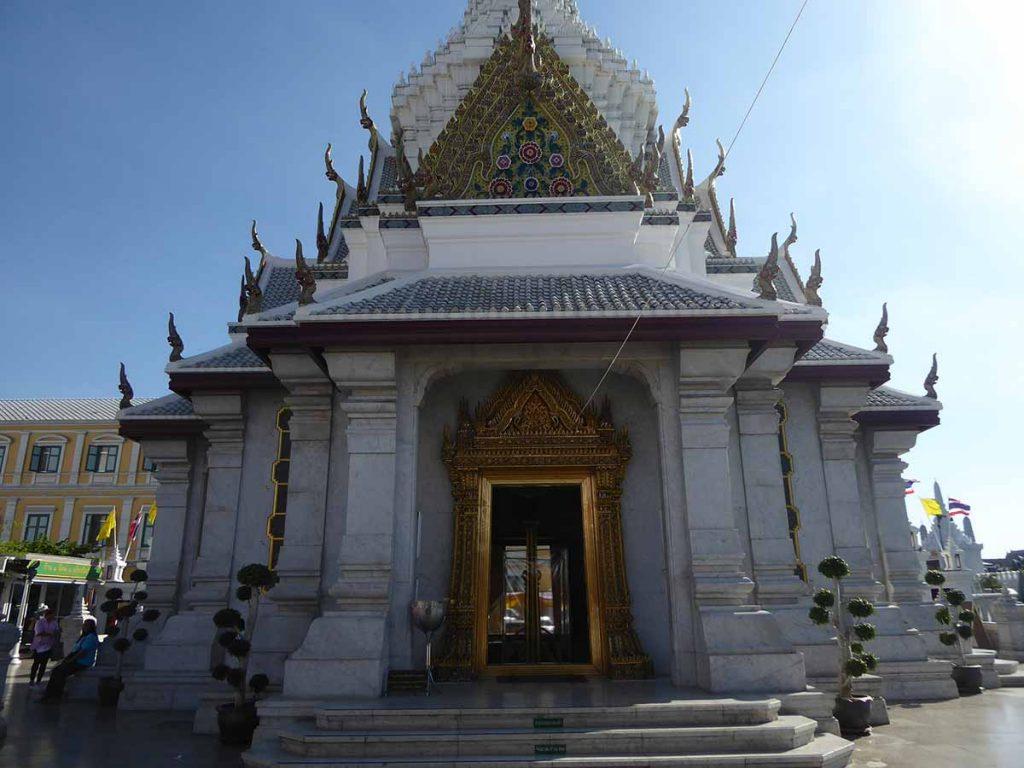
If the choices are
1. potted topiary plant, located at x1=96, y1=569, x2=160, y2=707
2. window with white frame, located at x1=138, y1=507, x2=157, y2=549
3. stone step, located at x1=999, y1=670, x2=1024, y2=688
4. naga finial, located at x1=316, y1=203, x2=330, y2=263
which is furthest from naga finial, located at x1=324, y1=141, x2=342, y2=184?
window with white frame, located at x1=138, y1=507, x2=157, y2=549

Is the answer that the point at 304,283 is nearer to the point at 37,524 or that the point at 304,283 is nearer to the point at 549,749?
the point at 549,749

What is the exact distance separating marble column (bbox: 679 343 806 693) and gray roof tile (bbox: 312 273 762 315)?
0.67 m

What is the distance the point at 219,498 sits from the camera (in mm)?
10453

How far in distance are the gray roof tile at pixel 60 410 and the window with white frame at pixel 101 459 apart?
4.89 feet

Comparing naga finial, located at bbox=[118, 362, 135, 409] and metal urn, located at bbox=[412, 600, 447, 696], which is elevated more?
naga finial, located at bbox=[118, 362, 135, 409]

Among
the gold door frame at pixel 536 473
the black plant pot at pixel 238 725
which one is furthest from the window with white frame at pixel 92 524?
the gold door frame at pixel 536 473

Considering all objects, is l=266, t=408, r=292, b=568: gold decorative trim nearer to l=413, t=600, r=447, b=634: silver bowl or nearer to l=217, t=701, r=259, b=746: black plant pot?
l=217, t=701, r=259, b=746: black plant pot

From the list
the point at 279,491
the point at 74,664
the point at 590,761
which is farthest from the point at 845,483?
the point at 74,664

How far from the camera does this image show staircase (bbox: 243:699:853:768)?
582cm

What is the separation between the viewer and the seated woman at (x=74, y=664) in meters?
10.8

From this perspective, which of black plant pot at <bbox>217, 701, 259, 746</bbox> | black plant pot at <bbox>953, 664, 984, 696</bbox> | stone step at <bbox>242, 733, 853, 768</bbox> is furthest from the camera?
black plant pot at <bbox>953, 664, 984, 696</bbox>

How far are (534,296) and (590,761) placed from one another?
4.99 metres

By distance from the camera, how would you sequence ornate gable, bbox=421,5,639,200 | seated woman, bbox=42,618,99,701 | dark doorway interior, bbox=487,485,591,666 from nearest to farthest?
dark doorway interior, bbox=487,485,591,666, ornate gable, bbox=421,5,639,200, seated woman, bbox=42,618,99,701

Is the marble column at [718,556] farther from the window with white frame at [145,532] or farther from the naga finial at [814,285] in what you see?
the window with white frame at [145,532]
